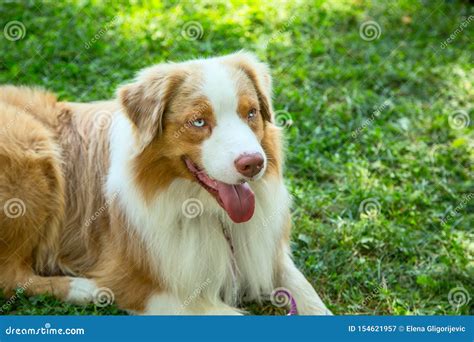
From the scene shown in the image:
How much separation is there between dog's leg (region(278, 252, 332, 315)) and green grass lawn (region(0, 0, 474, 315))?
19cm

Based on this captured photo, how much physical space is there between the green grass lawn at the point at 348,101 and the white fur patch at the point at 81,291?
8 centimetres

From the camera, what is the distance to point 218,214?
172 inches

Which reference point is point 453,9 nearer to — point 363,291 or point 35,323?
point 363,291

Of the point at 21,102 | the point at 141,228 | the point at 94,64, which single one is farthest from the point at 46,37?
the point at 141,228

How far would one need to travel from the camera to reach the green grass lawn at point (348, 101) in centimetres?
504
